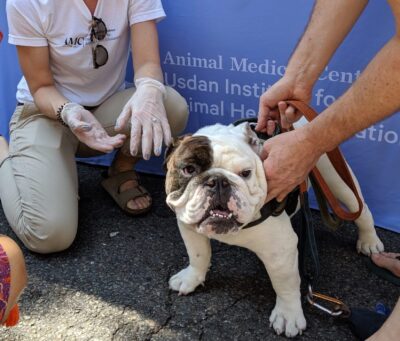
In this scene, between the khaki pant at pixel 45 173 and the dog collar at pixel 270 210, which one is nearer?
the dog collar at pixel 270 210

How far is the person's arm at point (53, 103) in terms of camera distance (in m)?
1.85

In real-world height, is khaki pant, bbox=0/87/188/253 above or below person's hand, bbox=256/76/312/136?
below

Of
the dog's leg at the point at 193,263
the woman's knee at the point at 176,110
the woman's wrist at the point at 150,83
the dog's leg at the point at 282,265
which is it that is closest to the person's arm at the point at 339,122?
the dog's leg at the point at 282,265

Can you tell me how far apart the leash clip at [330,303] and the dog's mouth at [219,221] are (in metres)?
0.46

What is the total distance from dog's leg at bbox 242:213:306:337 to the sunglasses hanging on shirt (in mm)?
1057

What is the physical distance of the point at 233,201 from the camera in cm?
127

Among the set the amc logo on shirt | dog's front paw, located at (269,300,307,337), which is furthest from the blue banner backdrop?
dog's front paw, located at (269,300,307,337)

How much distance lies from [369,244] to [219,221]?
84cm

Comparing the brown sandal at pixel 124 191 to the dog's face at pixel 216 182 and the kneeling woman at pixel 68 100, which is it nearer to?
the kneeling woman at pixel 68 100

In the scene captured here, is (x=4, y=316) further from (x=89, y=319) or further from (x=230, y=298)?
(x=230, y=298)

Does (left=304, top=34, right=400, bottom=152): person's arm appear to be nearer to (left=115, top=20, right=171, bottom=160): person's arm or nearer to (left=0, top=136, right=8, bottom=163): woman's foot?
(left=115, top=20, right=171, bottom=160): person's arm

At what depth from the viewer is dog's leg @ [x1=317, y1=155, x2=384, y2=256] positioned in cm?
169

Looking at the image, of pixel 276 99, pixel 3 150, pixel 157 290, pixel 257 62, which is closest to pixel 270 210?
pixel 276 99

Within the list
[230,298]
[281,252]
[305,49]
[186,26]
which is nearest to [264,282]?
[230,298]
